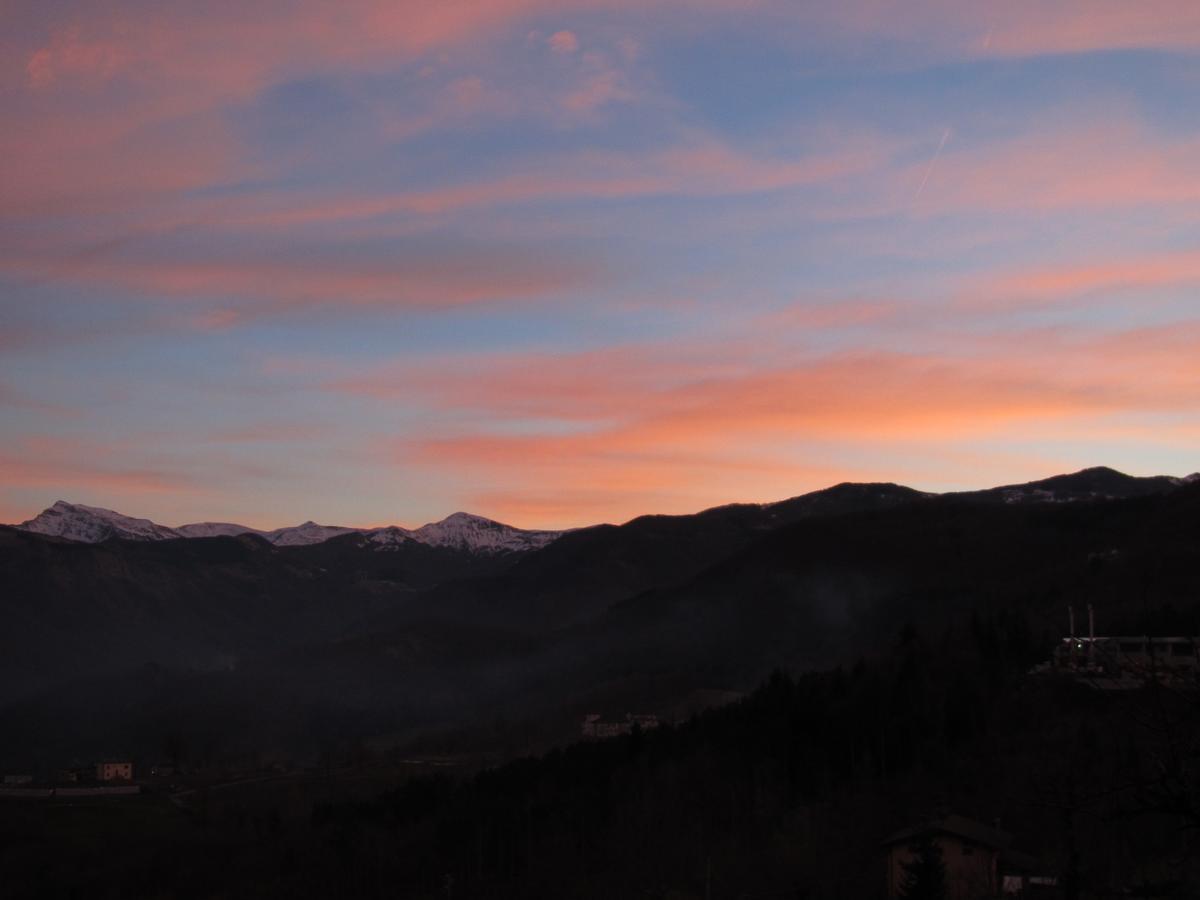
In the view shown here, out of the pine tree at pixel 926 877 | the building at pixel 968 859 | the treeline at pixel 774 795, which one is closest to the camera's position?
the pine tree at pixel 926 877

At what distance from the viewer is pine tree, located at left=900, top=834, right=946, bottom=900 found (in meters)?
63.0

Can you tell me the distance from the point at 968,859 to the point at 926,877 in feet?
53.3

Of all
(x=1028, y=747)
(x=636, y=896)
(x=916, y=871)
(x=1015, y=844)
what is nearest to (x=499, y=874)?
(x=636, y=896)

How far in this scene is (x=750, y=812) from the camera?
127 m

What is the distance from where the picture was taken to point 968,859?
79125mm

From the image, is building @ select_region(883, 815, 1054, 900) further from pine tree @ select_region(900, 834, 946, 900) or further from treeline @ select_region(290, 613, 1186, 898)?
treeline @ select_region(290, 613, 1186, 898)

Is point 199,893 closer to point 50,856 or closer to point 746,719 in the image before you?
point 50,856

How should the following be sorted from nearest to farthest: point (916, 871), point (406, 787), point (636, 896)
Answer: point (916, 871), point (636, 896), point (406, 787)

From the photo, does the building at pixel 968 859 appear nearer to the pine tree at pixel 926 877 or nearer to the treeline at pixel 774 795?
the pine tree at pixel 926 877

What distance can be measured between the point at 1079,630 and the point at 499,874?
83656 mm

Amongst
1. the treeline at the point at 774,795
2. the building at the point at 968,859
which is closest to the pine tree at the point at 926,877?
the building at the point at 968,859

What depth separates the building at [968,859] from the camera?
75688 millimetres

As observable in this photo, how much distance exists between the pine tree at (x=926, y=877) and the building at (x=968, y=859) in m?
2.28

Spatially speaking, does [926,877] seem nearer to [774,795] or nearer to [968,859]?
[968,859]
